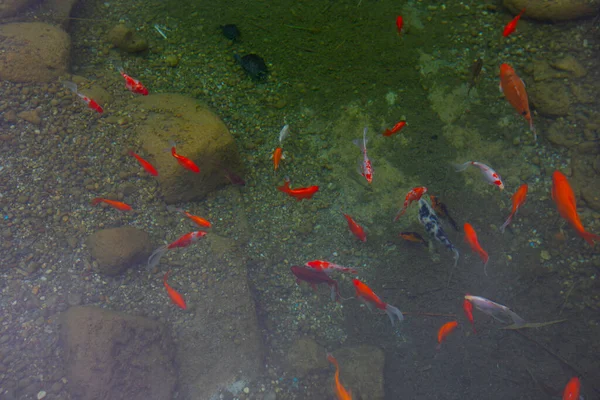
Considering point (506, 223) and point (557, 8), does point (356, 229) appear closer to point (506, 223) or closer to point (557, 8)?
point (506, 223)

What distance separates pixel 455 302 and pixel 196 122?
12.1 feet

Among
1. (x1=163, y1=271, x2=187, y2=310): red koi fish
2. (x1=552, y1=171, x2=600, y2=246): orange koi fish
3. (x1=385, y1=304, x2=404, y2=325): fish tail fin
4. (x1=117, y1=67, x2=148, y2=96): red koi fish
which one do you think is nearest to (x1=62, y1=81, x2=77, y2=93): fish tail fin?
(x1=117, y1=67, x2=148, y2=96): red koi fish

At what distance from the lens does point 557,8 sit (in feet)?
14.4

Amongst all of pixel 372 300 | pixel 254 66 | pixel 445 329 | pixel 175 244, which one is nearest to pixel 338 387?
pixel 372 300

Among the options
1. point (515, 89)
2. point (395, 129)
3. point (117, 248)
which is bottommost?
point (117, 248)

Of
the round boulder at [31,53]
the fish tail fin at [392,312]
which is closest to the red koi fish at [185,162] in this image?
the round boulder at [31,53]

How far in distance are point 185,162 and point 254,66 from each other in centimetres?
168

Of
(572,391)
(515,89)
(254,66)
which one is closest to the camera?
(572,391)

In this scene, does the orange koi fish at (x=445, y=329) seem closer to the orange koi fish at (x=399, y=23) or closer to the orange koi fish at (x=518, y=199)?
the orange koi fish at (x=518, y=199)

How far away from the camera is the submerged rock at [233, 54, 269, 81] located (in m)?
4.59

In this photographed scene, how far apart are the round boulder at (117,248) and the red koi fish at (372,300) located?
99.3 inches

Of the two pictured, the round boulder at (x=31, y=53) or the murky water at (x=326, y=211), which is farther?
the round boulder at (x=31, y=53)

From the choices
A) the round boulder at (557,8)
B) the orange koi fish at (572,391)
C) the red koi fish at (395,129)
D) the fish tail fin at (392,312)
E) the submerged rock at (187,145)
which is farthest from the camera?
the round boulder at (557,8)

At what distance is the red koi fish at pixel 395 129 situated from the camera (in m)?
4.22
